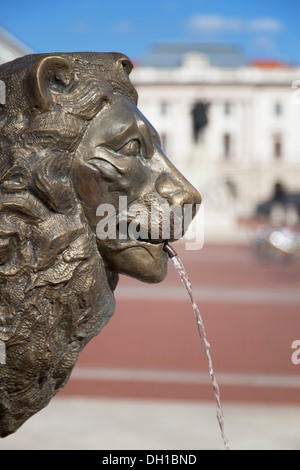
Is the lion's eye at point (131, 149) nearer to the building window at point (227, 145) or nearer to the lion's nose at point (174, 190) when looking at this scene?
the lion's nose at point (174, 190)

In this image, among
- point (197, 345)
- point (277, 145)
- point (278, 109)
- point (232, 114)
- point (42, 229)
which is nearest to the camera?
point (42, 229)

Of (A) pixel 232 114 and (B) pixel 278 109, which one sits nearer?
(B) pixel 278 109

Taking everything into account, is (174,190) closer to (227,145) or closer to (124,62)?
(124,62)

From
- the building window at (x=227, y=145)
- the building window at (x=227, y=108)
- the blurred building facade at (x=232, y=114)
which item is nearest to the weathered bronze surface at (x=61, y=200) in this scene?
the blurred building facade at (x=232, y=114)

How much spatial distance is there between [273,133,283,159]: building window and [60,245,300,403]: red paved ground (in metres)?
43.3

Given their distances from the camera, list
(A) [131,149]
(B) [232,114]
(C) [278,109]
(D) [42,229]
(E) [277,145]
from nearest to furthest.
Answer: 1. (D) [42,229]
2. (A) [131,149]
3. (C) [278,109]
4. (B) [232,114]
5. (E) [277,145]

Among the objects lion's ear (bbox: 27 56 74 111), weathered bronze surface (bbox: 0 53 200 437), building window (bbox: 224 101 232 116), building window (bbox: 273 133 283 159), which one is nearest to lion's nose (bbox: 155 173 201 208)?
weathered bronze surface (bbox: 0 53 200 437)

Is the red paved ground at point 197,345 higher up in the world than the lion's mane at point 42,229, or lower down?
lower down

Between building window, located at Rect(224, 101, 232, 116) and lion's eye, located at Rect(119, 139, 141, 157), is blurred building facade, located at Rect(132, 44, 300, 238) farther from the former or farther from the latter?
lion's eye, located at Rect(119, 139, 141, 157)

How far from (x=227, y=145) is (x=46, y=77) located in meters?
52.7

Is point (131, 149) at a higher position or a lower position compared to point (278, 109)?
lower

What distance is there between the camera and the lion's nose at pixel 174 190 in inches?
55.0

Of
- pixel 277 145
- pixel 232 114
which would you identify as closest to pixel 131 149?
pixel 232 114

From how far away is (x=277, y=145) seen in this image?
2080 inches
